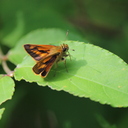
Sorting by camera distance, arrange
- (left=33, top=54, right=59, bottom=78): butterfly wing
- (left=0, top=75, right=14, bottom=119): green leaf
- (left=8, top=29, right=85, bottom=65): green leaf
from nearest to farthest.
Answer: (left=0, top=75, right=14, bottom=119): green leaf
(left=33, top=54, right=59, bottom=78): butterfly wing
(left=8, top=29, right=85, bottom=65): green leaf

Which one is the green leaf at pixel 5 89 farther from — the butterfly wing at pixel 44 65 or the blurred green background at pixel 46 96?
the blurred green background at pixel 46 96

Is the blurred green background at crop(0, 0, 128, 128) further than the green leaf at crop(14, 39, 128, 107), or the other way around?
the blurred green background at crop(0, 0, 128, 128)

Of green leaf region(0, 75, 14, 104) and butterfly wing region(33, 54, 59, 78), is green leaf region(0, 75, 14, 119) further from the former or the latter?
butterfly wing region(33, 54, 59, 78)

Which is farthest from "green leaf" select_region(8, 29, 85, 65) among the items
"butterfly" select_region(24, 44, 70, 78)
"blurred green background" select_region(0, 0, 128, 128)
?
"butterfly" select_region(24, 44, 70, 78)

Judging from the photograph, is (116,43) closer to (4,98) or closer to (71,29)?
(71,29)

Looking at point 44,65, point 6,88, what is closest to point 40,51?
point 44,65

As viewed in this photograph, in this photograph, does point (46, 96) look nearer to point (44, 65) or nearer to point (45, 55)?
point (45, 55)

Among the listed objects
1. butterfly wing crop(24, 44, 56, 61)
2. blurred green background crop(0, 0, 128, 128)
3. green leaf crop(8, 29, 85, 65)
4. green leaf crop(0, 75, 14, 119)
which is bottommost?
blurred green background crop(0, 0, 128, 128)
